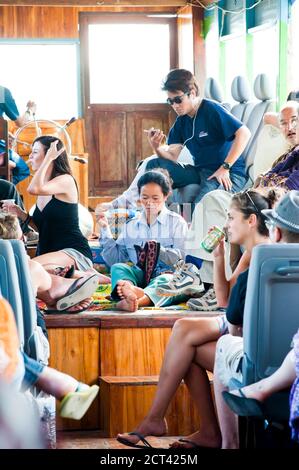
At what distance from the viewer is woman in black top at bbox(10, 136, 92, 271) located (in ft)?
16.9

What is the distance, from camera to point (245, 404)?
115 inches

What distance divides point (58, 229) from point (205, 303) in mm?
926

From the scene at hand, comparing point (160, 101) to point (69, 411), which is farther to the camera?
point (160, 101)

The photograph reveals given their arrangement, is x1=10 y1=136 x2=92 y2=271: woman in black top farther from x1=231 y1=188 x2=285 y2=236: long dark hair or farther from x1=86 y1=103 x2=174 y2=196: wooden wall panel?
x1=86 y1=103 x2=174 y2=196: wooden wall panel

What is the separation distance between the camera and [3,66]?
1127 centimetres

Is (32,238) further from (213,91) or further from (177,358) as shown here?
(213,91)

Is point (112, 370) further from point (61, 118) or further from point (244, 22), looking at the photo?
point (61, 118)

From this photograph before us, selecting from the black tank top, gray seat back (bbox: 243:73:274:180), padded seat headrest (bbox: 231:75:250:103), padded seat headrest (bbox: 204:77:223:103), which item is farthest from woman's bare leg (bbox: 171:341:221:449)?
padded seat headrest (bbox: 204:77:223:103)

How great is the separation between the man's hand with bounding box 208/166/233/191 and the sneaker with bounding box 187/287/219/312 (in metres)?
1.51

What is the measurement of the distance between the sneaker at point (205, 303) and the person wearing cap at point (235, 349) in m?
1.16

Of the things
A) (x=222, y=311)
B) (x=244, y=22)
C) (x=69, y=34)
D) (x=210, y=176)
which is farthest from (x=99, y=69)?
(x=222, y=311)

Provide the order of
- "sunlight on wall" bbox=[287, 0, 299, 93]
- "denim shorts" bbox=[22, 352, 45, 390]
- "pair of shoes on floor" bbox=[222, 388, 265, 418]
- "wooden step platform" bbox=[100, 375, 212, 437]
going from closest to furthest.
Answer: "denim shorts" bbox=[22, 352, 45, 390] < "pair of shoes on floor" bbox=[222, 388, 265, 418] < "wooden step platform" bbox=[100, 375, 212, 437] < "sunlight on wall" bbox=[287, 0, 299, 93]

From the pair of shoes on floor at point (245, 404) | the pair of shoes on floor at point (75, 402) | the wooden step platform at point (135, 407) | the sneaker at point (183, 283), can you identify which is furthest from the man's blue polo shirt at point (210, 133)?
the pair of shoes on floor at point (75, 402)
